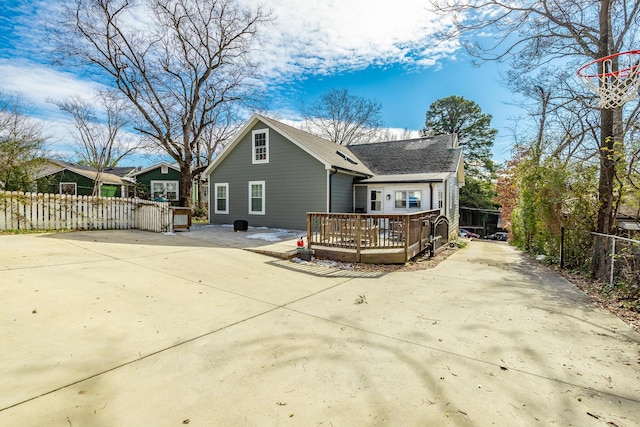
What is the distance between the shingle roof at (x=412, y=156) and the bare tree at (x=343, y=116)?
44.8 feet

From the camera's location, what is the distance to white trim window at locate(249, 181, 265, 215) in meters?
14.5

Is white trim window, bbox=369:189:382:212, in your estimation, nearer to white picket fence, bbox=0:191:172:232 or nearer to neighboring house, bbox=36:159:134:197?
white picket fence, bbox=0:191:172:232

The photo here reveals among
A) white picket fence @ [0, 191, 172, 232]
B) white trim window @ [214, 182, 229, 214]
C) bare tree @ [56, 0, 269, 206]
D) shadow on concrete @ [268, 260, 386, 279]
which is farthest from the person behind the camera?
bare tree @ [56, 0, 269, 206]

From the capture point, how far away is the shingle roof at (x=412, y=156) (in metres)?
15.2

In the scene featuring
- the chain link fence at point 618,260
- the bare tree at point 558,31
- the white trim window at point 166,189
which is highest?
the bare tree at point 558,31

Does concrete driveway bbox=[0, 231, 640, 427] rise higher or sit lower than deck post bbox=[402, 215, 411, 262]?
lower

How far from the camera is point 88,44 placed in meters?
17.1

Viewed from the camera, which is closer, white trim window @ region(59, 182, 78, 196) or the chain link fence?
the chain link fence

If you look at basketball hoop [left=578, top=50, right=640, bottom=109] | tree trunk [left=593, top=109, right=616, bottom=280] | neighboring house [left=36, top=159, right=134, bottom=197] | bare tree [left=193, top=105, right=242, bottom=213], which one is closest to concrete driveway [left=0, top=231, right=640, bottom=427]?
tree trunk [left=593, top=109, right=616, bottom=280]

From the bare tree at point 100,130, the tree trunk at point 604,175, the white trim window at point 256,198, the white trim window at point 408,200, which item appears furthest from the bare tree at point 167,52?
the tree trunk at point 604,175

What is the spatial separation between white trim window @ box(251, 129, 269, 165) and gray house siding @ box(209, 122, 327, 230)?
0.19 meters

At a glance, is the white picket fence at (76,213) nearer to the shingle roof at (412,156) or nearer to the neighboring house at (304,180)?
the neighboring house at (304,180)

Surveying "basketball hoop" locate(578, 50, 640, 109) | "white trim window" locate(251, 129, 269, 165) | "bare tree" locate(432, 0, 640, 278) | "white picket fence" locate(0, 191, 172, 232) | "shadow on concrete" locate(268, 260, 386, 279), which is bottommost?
"shadow on concrete" locate(268, 260, 386, 279)

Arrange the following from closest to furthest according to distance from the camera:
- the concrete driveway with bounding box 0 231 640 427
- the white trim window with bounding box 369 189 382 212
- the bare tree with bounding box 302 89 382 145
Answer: the concrete driveway with bounding box 0 231 640 427
the white trim window with bounding box 369 189 382 212
the bare tree with bounding box 302 89 382 145
